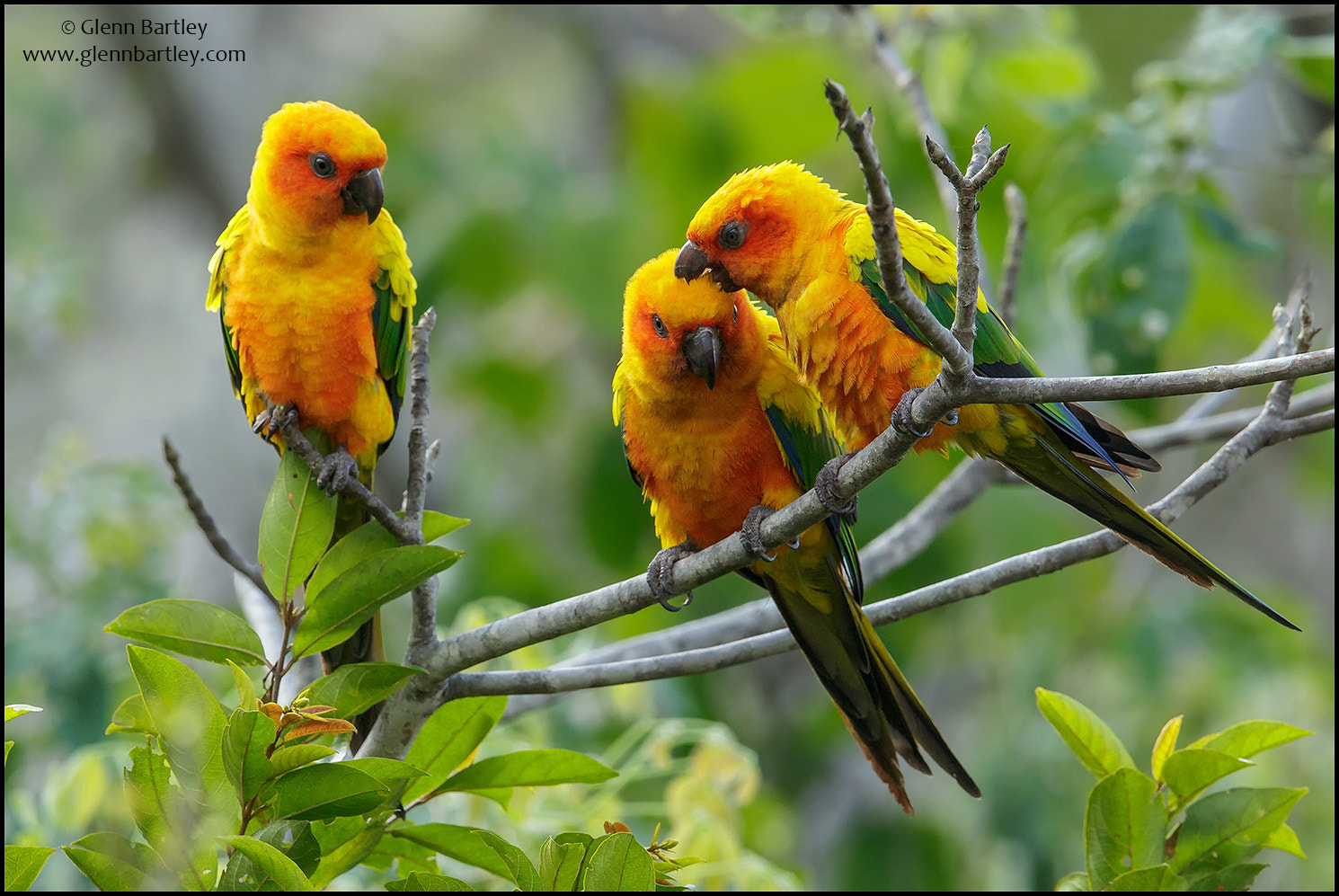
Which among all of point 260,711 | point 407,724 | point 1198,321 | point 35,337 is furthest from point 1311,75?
point 35,337

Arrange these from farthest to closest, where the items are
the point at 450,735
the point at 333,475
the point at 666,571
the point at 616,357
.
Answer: the point at 616,357, the point at 666,571, the point at 333,475, the point at 450,735

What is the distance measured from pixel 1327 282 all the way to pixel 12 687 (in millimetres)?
5684

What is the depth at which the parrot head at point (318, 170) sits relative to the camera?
2420mm

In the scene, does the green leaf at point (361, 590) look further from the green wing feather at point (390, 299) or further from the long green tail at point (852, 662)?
the green wing feather at point (390, 299)

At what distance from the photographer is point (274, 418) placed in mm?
2486

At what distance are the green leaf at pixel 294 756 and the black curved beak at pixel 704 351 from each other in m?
1.20

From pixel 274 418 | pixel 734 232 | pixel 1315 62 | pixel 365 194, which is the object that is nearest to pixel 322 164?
pixel 365 194

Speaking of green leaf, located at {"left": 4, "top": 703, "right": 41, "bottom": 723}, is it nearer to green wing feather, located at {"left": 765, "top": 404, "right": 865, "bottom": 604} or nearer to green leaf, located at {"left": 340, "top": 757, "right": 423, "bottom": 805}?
green leaf, located at {"left": 340, "top": 757, "right": 423, "bottom": 805}

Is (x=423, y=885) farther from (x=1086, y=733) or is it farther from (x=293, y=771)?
(x=1086, y=733)

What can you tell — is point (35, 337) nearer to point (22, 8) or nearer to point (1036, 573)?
point (22, 8)

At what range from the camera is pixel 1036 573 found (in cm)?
204

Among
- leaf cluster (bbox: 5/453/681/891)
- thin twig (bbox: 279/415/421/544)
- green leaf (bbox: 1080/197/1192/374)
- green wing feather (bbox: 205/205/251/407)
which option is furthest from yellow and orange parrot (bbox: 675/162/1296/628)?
green wing feather (bbox: 205/205/251/407)

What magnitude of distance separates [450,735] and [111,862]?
1.93 ft

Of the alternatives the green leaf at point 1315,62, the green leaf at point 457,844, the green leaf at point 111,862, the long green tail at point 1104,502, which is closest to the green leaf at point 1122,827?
the long green tail at point 1104,502
